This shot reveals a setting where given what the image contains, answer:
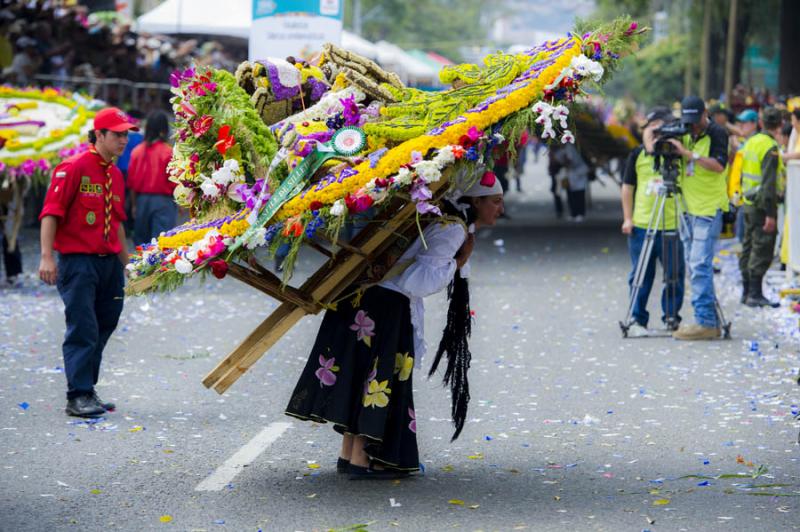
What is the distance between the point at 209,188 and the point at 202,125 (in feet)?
1.25

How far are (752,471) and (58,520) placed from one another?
3.53 metres

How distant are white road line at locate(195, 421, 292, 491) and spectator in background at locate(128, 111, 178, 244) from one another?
261 inches

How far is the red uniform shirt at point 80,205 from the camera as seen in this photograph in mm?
8586

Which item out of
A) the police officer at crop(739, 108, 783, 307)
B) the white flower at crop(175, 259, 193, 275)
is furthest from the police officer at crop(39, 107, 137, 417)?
the police officer at crop(739, 108, 783, 307)

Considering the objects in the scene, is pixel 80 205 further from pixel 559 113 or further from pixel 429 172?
pixel 559 113

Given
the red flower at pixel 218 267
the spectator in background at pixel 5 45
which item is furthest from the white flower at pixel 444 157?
the spectator in background at pixel 5 45

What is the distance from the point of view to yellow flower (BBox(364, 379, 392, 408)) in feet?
22.3

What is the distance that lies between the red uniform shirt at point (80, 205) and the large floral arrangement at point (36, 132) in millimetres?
6592

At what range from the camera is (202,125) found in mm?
6891

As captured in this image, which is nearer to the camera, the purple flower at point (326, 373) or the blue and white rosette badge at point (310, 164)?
the blue and white rosette badge at point (310, 164)

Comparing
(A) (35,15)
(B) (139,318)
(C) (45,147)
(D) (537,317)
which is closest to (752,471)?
(D) (537,317)

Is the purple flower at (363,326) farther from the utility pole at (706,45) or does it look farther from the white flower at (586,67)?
the utility pole at (706,45)

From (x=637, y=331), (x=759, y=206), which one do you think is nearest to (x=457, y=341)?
(x=637, y=331)

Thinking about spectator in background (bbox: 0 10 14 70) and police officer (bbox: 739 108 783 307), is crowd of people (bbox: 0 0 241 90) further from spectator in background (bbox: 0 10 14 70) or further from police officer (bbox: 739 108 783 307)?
police officer (bbox: 739 108 783 307)
